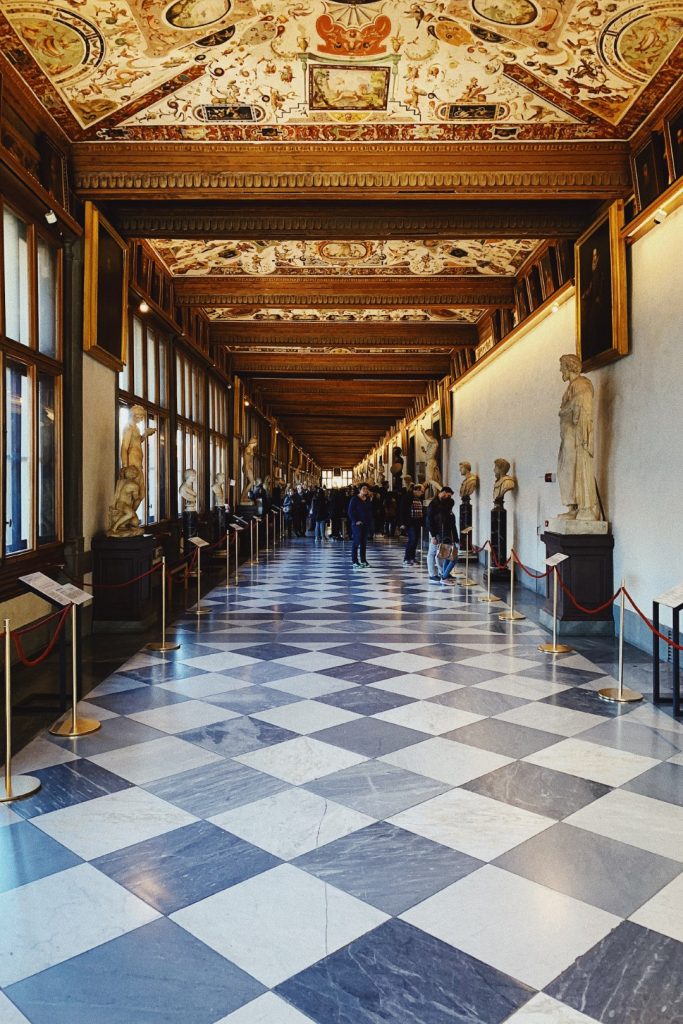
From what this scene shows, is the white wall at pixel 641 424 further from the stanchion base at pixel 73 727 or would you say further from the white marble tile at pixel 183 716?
the stanchion base at pixel 73 727

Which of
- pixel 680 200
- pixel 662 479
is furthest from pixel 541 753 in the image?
pixel 680 200

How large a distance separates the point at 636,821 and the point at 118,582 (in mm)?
6818

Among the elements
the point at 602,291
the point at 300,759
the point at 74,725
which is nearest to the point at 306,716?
the point at 300,759

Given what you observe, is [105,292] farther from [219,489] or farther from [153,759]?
[219,489]

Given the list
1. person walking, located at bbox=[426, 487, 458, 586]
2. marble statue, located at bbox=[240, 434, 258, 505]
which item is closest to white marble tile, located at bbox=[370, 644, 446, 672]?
person walking, located at bbox=[426, 487, 458, 586]

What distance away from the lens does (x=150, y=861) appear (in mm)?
3355

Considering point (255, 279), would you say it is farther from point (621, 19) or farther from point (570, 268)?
point (621, 19)

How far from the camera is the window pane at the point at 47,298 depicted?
8039 millimetres

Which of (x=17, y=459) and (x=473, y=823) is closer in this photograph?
(x=473, y=823)

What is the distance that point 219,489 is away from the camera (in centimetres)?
1759

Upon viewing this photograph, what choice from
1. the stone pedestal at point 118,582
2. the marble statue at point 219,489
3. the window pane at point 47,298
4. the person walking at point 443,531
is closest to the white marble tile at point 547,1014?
the stone pedestal at point 118,582

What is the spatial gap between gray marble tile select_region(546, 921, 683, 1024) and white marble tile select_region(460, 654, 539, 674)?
4214mm

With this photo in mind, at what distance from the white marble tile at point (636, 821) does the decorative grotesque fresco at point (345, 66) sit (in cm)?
591

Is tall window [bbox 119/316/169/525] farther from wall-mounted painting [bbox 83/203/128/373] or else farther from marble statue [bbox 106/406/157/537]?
marble statue [bbox 106/406/157/537]
